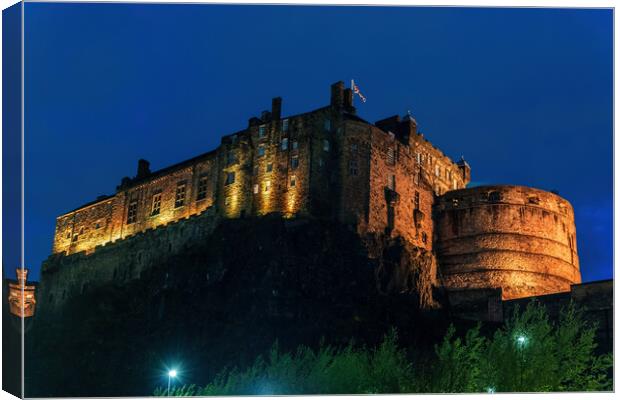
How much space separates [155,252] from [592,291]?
33.1 m

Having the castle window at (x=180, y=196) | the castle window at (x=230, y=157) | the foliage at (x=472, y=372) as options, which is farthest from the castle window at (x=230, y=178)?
the foliage at (x=472, y=372)

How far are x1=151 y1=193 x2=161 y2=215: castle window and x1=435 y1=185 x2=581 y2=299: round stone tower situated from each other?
2328 cm

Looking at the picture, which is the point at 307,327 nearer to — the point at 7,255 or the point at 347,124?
the point at 347,124

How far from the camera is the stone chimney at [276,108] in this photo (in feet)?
210

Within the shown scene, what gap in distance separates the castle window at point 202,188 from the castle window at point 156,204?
553 cm

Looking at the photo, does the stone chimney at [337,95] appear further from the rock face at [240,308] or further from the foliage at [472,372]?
the foliage at [472,372]

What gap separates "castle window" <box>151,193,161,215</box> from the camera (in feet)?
232

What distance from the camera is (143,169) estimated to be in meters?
79.9

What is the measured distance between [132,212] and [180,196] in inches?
281

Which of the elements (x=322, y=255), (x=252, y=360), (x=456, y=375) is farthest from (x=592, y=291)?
(x=456, y=375)

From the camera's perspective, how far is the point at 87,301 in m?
69.7

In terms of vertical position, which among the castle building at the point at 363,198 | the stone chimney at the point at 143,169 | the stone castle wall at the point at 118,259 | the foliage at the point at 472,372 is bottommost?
the foliage at the point at 472,372

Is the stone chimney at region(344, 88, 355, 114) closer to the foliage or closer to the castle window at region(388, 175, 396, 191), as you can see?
the castle window at region(388, 175, 396, 191)

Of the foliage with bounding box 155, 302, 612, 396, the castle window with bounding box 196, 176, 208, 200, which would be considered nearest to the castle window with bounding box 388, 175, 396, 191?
the castle window with bounding box 196, 176, 208, 200
